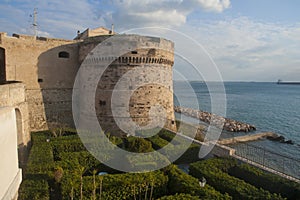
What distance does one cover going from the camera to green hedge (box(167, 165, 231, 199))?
812 centimetres

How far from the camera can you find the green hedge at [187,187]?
26.6 feet

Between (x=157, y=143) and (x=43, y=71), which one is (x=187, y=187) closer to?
(x=157, y=143)

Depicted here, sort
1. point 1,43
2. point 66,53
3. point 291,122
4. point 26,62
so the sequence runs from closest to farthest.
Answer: point 1,43 → point 26,62 → point 66,53 → point 291,122

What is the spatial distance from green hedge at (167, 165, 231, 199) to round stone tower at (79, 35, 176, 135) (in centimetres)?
869

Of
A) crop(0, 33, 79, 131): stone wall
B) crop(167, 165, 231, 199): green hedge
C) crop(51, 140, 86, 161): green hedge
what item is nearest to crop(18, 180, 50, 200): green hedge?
crop(167, 165, 231, 199): green hedge

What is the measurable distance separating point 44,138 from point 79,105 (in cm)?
628

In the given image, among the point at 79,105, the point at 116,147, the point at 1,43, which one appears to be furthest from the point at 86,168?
the point at 1,43

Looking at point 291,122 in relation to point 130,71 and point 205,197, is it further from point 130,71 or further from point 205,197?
point 205,197

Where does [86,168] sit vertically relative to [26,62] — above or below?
below

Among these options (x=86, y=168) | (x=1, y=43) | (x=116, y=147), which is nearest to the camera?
(x=86, y=168)

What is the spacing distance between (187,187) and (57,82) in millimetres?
16076

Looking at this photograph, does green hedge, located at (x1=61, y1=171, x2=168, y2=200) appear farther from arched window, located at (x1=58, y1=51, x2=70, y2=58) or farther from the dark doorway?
arched window, located at (x1=58, y1=51, x2=70, y2=58)

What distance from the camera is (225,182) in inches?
361

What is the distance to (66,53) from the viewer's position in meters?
21.3
